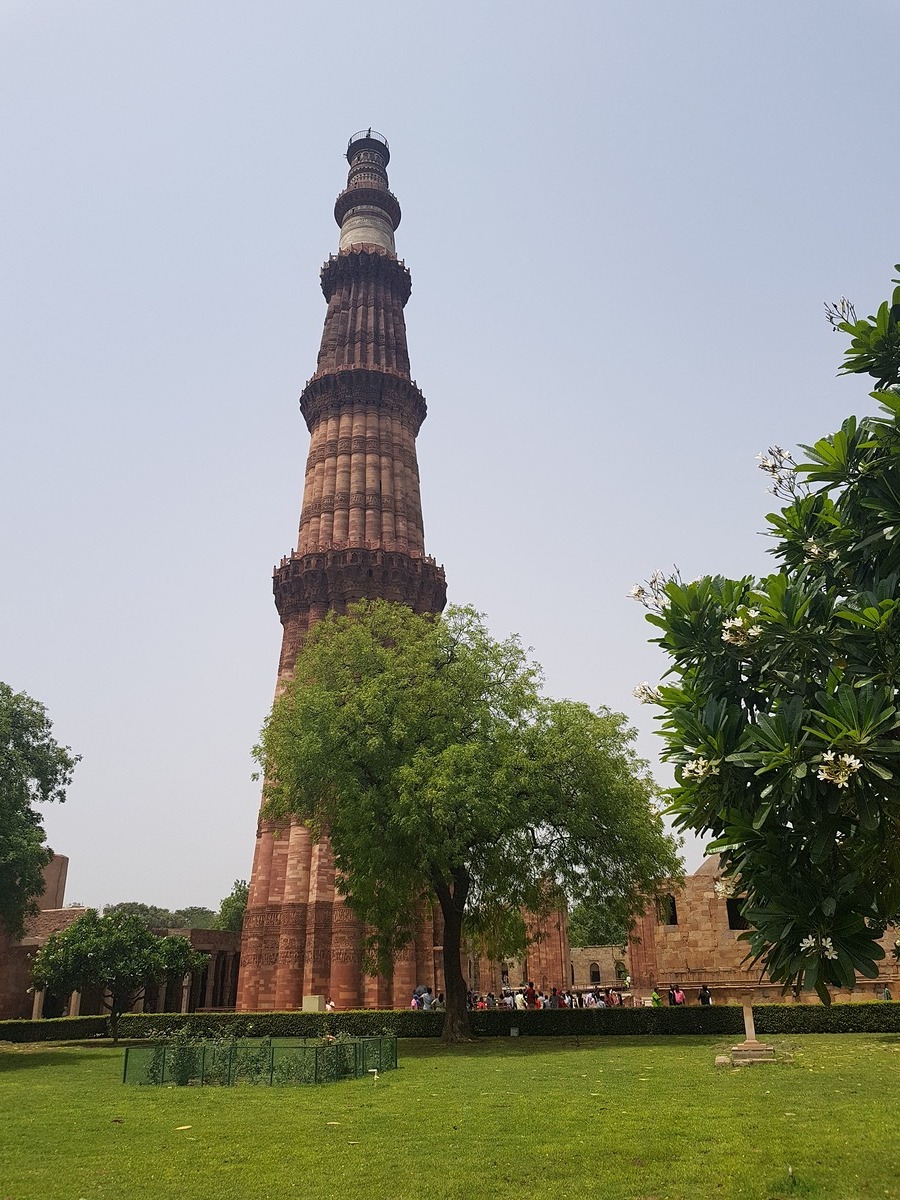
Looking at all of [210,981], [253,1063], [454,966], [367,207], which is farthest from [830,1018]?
[367,207]

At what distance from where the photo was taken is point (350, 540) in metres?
45.6

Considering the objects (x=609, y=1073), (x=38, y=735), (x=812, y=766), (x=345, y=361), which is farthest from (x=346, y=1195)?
(x=345, y=361)

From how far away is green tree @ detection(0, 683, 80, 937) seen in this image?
83.6 feet

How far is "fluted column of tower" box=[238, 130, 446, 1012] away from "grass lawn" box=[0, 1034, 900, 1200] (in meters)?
19.6

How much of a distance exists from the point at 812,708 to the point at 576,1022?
23293 mm

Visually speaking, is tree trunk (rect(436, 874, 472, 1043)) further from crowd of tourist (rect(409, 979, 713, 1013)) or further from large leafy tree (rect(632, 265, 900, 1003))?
large leafy tree (rect(632, 265, 900, 1003))

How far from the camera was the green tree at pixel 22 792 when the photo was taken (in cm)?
2548

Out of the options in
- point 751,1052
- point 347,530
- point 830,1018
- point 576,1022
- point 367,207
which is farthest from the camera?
point 367,207

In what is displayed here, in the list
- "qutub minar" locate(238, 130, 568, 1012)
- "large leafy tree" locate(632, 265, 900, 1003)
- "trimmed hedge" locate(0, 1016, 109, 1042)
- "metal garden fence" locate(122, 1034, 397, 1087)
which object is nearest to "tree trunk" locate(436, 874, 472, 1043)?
"metal garden fence" locate(122, 1034, 397, 1087)

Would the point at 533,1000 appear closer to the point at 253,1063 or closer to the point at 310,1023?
the point at 310,1023

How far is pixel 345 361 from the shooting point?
5094cm

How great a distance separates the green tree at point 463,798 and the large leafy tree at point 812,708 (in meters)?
15.5

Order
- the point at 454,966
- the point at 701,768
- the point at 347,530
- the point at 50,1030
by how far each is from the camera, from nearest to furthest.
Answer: the point at 701,768 < the point at 454,966 < the point at 50,1030 < the point at 347,530

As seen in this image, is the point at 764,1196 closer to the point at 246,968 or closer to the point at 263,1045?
the point at 263,1045
